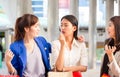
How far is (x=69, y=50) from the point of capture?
2627mm

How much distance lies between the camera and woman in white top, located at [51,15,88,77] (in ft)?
8.21

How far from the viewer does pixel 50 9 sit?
269 inches

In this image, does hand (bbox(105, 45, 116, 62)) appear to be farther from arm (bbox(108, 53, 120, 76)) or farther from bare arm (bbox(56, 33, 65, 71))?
bare arm (bbox(56, 33, 65, 71))

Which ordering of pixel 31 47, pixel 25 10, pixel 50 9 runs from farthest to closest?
pixel 50 9 < pixel 25 10 < pixel 31 47

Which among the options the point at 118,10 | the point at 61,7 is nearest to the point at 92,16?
the point at 118,10

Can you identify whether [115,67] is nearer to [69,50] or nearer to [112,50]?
[112,50]

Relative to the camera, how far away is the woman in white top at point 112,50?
7.55 ft

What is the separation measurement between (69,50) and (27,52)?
39cm

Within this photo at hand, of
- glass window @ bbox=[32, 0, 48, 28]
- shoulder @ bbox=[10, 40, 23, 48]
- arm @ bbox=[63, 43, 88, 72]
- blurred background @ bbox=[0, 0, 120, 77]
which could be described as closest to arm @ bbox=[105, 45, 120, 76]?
arm @ bbox=[63, 43, 88, 72]

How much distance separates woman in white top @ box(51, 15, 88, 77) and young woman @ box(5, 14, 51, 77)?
0.37 feet

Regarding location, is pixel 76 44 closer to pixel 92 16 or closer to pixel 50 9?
pixel 50 9

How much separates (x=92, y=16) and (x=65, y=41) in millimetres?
5809

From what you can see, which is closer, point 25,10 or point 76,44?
point 76,44

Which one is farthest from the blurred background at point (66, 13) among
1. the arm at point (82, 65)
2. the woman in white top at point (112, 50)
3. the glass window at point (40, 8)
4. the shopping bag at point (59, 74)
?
the shopping bag at point (59, 74)
